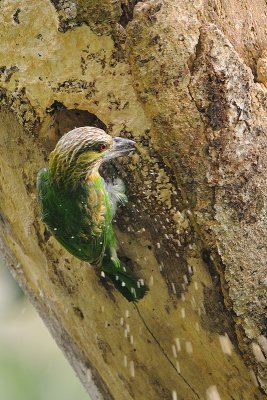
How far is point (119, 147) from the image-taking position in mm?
3285

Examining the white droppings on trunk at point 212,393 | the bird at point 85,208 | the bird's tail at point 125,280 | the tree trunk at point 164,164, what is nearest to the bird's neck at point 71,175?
the bird at point 85,208

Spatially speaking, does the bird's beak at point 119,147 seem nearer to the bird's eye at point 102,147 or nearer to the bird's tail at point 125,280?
the bird's eye at point 102,147

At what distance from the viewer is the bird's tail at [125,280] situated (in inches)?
136

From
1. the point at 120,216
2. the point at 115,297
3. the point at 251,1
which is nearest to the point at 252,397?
the point at 115,297

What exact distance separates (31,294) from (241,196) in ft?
4.97

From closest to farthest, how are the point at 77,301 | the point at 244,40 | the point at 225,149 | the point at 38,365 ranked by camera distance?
1. the point at 225,149
2. the point at 244,40
3. the point at 77,301
4. the point at 38,365

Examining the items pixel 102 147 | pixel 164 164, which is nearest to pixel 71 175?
pixel 102 147

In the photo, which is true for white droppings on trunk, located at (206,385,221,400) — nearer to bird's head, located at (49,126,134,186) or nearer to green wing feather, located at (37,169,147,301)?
green wing feather, located at (37,169,147,301)

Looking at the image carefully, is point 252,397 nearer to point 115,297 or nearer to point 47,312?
point 115,297

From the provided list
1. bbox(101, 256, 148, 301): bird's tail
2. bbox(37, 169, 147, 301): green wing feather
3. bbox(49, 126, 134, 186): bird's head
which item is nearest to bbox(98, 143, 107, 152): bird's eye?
bbox(49, 126, 134, 186): bird's head

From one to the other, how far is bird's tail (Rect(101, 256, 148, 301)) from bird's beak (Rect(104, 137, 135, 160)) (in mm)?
529

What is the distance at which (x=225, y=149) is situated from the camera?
3197mm

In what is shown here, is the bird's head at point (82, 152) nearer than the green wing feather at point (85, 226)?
Yes

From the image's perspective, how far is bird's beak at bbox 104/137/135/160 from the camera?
3.28 m
